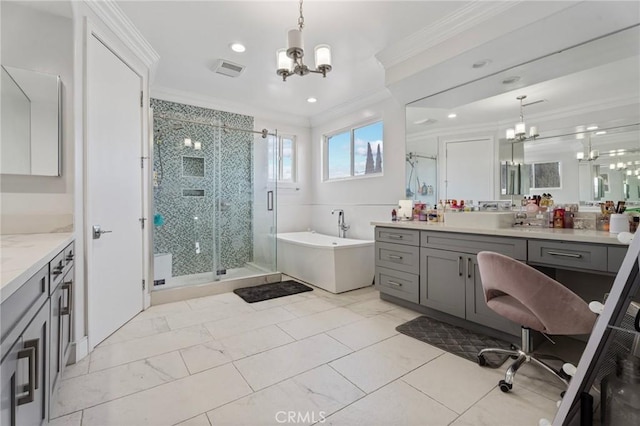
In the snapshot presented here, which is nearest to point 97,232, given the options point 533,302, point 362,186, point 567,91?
point 533,302

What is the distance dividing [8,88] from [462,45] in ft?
10.9

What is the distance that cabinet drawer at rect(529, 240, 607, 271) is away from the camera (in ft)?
5.51

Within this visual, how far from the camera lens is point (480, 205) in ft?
9.25

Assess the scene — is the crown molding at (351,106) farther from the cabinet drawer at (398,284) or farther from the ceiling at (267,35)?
the cabinet drawer at (398,284)

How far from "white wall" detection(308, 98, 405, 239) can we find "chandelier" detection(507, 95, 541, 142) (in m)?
1.27

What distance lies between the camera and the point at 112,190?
236cm

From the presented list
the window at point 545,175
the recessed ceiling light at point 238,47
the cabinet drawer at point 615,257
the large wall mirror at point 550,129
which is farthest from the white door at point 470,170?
the recessed ceiling light at point 238,47

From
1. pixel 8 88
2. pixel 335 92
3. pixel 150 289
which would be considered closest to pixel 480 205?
pixel 335 92

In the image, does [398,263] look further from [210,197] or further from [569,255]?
[210,197]

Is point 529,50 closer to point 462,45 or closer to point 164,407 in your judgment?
point 462,45

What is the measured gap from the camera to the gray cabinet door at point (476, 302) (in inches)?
84.9

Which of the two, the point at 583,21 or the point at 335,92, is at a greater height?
the point at 335,92

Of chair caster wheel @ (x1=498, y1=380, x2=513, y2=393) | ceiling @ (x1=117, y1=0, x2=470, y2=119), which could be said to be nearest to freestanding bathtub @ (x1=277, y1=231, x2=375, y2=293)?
chair caster wheel @ (x1=498, y1=380, x2=513, y2=393)

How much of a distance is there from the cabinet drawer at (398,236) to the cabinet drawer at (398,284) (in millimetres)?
317
